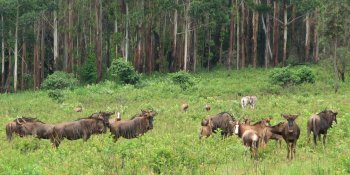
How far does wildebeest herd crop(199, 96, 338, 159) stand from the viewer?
41.7ft

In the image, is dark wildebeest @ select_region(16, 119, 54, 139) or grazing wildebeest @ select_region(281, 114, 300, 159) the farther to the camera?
dark wildebeest @ select_region(16, 119, 54, 139)

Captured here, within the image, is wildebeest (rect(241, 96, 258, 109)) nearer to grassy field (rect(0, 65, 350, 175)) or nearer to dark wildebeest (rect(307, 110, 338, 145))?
grassy field (rect(0, 65, 350, 175))

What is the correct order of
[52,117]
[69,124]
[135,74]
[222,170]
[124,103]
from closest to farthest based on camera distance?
[222,170]
[69,124]
[52,117]
[124,103]
[135,74]

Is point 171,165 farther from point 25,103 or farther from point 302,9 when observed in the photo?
point 302,9

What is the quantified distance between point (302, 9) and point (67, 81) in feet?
76.4

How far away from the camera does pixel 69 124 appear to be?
1602 cm

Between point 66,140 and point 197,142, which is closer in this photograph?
point 197,142

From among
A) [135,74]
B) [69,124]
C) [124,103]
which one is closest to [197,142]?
[69,124]

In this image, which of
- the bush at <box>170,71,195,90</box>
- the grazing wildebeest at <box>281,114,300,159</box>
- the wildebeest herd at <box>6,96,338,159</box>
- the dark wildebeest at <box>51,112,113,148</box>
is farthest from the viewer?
the bush at <box>170,71,195,90</box>

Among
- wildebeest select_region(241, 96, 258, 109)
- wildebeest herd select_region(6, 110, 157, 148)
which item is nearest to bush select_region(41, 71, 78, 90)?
wildebeest select_region(241, 96, 258, 109)

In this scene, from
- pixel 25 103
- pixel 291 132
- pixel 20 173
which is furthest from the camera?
pixel 25 103

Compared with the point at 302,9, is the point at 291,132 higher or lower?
lower

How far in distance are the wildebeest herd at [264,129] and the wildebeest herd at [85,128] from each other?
2158 mm

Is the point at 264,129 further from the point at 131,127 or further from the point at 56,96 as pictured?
the point at 56,96
